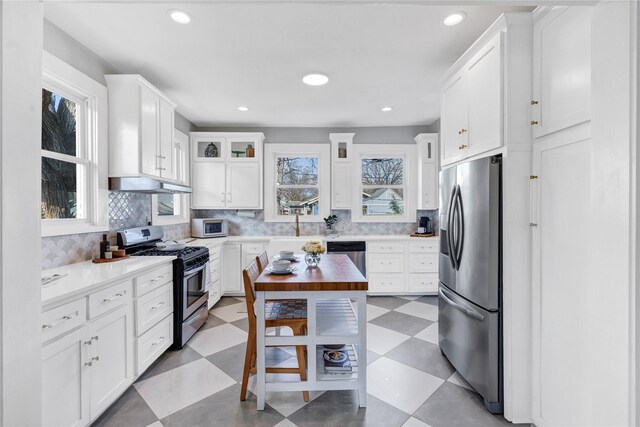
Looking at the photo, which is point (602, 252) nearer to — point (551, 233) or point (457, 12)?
point (551, 233)

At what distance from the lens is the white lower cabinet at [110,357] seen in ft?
5.86

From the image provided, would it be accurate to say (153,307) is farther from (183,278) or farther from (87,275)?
(87,275)

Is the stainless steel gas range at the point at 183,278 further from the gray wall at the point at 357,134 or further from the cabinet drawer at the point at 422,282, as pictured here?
the cabinet drawer at the point at 422,282

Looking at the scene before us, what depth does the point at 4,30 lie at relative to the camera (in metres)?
0.77

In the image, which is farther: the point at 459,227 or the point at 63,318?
the point at 459,227

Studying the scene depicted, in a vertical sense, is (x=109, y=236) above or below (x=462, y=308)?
above

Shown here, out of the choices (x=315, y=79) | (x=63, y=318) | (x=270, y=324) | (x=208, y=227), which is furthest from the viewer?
(x=208, y=227)

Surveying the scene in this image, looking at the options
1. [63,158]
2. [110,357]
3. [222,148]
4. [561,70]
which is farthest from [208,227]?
[561,70]

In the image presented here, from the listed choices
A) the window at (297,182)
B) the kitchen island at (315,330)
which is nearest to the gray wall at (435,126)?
the window at (297,182)

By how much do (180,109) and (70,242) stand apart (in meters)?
2.39

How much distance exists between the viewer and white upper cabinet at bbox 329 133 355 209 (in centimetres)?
478

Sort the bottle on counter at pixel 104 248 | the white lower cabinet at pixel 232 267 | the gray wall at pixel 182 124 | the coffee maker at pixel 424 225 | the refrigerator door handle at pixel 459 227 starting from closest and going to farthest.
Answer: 1. the refrigerator door handle at pixel 459 227
2. the bottle on counter at pixel 104 248
3. the gray wall at pixel 182 124
4. the white lower cabinet at pixel 232 267
5. the coffee maker at pixel 424 225

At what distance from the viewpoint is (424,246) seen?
14.4 ft

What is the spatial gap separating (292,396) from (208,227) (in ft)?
9.67
